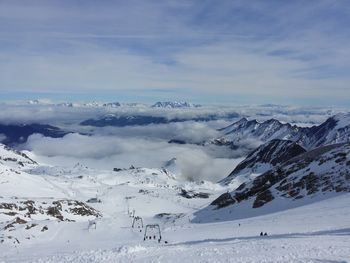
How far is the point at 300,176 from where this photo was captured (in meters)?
115

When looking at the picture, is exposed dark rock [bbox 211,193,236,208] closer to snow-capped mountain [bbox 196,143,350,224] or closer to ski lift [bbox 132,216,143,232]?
snow-capped mountain [bbox 196,143,350,224]

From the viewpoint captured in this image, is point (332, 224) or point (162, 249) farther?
point (332, 224)

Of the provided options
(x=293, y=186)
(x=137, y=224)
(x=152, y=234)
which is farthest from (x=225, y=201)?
(x=152, y=234)

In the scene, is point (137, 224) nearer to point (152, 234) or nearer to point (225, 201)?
point (152, 234)

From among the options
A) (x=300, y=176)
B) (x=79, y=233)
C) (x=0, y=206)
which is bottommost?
(x=0, y=206)

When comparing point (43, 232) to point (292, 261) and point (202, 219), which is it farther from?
point (292, 261)

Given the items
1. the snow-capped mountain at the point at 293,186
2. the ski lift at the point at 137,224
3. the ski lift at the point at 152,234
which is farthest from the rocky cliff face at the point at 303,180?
the ski lift at the point at 152,234

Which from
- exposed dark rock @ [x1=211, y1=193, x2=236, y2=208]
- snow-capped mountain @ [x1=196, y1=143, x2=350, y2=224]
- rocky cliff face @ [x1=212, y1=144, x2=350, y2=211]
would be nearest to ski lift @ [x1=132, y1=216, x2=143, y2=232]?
snow-capped mountain @ [x1=196, y1=143, x2=350, y2=224]

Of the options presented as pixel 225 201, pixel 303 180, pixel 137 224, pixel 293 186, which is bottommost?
pixel 225 201

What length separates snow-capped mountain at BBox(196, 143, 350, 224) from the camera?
3841 inches

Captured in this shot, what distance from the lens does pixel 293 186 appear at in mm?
108750

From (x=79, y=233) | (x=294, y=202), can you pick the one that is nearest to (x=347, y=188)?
(x=294, y=202)

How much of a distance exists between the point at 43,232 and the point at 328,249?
6276cm

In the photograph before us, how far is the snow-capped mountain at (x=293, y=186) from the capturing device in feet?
320
